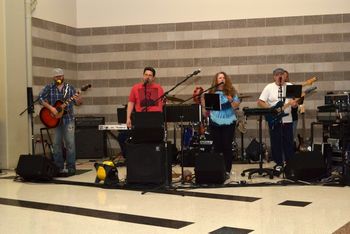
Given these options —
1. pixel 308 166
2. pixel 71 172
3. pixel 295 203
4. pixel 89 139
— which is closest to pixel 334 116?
pixel 308 166

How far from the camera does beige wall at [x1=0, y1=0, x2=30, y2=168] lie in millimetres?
8453

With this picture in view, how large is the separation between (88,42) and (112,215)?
21.2ft

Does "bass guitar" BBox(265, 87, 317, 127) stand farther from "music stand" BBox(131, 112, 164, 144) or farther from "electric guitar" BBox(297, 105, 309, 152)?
"electric guitar" BBox(297, 105, 309, 152)

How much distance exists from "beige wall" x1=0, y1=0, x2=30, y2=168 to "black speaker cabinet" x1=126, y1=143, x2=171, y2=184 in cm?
Answer: 312

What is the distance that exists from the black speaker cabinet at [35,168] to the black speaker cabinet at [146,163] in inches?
55.5

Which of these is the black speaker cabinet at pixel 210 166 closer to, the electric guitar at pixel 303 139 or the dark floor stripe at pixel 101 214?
the dark floor stripe at pixel 101 214

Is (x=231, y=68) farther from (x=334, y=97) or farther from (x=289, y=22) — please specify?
(x=334, y=97)

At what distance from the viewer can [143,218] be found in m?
4.67

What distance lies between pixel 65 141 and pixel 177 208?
10.6 ft

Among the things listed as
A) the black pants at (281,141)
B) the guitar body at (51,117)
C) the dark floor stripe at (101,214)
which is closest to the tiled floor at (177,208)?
the dark floor stripe at (101,214)

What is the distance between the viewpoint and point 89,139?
10031 millimetres

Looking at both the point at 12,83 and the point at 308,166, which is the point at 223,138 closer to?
the point at 308,166

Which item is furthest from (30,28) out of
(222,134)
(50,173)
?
(222,134)

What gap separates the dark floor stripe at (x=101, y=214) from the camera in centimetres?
445
